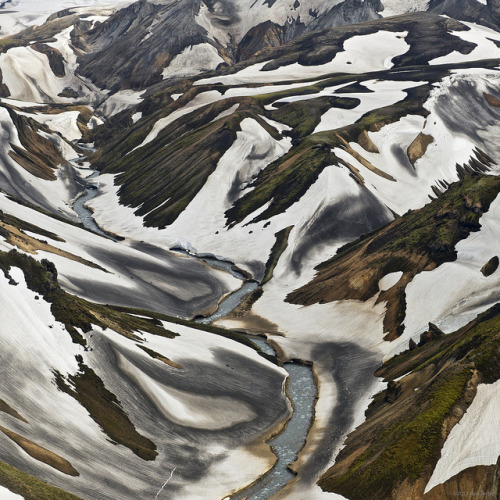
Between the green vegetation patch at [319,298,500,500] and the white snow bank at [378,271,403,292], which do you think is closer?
the green vegetation patch at [319,298,500,500]

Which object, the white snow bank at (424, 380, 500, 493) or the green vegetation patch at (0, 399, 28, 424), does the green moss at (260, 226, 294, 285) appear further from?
the green vegetation patch at (0, 399, 28, 424)

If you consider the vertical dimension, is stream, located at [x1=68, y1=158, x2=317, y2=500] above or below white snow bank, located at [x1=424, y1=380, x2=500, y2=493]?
above

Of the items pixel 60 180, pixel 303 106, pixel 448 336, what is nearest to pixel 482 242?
pixel 448 336

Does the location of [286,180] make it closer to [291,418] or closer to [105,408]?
[291,418]

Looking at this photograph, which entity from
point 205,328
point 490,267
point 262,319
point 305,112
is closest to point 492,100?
point 305,112

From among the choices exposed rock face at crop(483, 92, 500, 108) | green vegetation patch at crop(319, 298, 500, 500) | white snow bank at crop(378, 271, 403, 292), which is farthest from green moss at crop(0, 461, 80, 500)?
exposed rock face at crop(483, 92, 500, 108)

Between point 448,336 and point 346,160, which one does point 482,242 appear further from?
point 346,160
